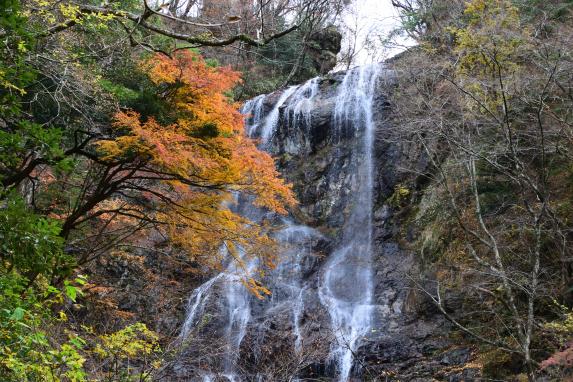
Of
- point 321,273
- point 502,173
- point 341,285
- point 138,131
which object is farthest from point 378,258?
point 138,131

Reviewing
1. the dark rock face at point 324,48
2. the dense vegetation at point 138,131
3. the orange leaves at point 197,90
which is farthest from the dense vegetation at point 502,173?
the dark rock face at point 324,48

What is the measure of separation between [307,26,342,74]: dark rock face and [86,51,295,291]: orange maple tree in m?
18.0

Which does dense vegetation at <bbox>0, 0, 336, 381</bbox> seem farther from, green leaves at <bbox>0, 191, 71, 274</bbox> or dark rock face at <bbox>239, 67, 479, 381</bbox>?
dark rock face at <bbox>239, 67, 479, 381</bbox>

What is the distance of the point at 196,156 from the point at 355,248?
8.69 meters

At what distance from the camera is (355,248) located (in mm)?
14930

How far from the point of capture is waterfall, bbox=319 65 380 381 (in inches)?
466

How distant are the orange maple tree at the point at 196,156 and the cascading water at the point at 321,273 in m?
1.81

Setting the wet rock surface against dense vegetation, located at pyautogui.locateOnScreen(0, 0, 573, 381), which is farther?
the wet rock surface

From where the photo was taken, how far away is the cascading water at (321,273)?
39.4 ft

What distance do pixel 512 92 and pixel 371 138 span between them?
881cm

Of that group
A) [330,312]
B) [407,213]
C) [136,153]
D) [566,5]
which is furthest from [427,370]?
[566,5]

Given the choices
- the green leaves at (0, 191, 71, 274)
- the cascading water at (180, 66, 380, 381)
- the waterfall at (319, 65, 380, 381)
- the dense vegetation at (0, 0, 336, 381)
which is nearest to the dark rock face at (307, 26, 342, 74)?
the waterfall at (319, 65, 380, 381)

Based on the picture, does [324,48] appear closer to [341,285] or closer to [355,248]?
[355,248]

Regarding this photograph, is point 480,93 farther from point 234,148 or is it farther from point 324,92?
point 324,92
